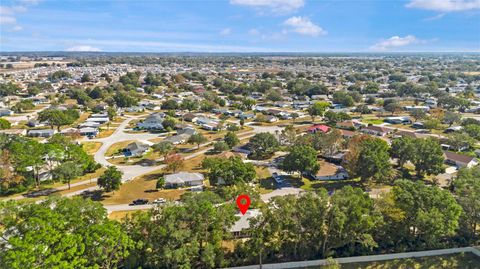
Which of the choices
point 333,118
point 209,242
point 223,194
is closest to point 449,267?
point 209,242

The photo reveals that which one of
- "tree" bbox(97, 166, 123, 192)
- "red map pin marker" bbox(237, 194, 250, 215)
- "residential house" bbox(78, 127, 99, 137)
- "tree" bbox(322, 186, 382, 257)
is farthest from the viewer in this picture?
"residential house" bbox(78, 127, 99, 137)

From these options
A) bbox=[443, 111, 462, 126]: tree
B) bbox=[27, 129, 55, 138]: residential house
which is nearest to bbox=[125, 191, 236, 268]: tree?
bbox=[27, 129, 55, 138]: residential house

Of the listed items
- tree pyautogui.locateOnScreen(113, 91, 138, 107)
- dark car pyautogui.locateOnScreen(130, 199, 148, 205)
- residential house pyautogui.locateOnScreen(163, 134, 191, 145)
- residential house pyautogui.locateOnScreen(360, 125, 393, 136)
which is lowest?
dark car pyautogui.locateOnScreen(130, 199, 148, 205)

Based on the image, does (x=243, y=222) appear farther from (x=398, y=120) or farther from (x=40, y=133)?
(x=398, y=120)

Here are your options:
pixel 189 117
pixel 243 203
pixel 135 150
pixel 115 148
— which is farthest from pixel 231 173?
pixel 189 117

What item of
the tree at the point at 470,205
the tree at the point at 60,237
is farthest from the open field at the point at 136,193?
the tree at the point at 470,205

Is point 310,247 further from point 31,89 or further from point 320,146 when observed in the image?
point 31,89

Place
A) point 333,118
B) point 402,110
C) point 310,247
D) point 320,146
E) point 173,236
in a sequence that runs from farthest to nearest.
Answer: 1. point 402,110
2. point 333,118
3. point 320,146
4. point 310,247
5. point 173,236

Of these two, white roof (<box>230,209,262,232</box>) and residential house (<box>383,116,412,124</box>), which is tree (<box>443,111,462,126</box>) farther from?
white roof (<box>230,209,262,232</box>)
